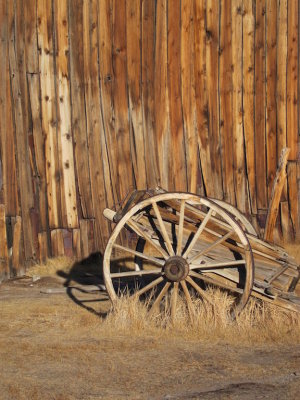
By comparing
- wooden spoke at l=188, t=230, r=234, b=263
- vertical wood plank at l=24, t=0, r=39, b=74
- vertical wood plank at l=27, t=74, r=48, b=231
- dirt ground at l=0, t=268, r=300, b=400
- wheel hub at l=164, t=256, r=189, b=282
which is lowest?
dirt ground at l=0, t=268, r=300, b=400

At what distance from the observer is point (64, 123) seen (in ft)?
37.2

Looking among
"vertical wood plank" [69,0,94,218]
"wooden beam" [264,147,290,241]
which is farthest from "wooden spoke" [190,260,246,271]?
"vertical wood plank" [69,0,94,218]

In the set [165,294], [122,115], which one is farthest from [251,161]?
[165,294]

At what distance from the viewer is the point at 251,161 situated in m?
11.1

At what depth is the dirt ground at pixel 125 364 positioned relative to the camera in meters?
5.76

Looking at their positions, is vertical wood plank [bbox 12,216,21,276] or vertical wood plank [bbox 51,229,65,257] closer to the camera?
vertical wood plank [bbox 12,216,21,276]

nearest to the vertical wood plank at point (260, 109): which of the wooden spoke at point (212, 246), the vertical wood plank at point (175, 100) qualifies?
the vertical wood plank at point (175, 100)

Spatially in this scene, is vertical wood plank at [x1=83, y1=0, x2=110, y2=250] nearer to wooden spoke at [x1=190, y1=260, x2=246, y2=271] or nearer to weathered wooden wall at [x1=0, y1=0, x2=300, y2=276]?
weathered wooden wall at [x1=0, y1=0, x2=300, y2=276]

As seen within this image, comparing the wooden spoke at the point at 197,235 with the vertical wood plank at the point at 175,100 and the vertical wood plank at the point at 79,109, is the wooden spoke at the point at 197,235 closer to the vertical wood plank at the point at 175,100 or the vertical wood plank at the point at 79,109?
the vertical wood plank at the point at 175,100

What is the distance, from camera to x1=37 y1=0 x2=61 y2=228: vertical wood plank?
11.2 metres

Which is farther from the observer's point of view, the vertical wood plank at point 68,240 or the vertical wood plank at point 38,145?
the vertical wood plank at point 68,240

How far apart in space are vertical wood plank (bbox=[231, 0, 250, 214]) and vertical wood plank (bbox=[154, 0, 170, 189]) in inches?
36.7

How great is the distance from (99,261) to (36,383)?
5.48 m

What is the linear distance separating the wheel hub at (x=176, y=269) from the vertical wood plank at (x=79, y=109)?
407 cm
